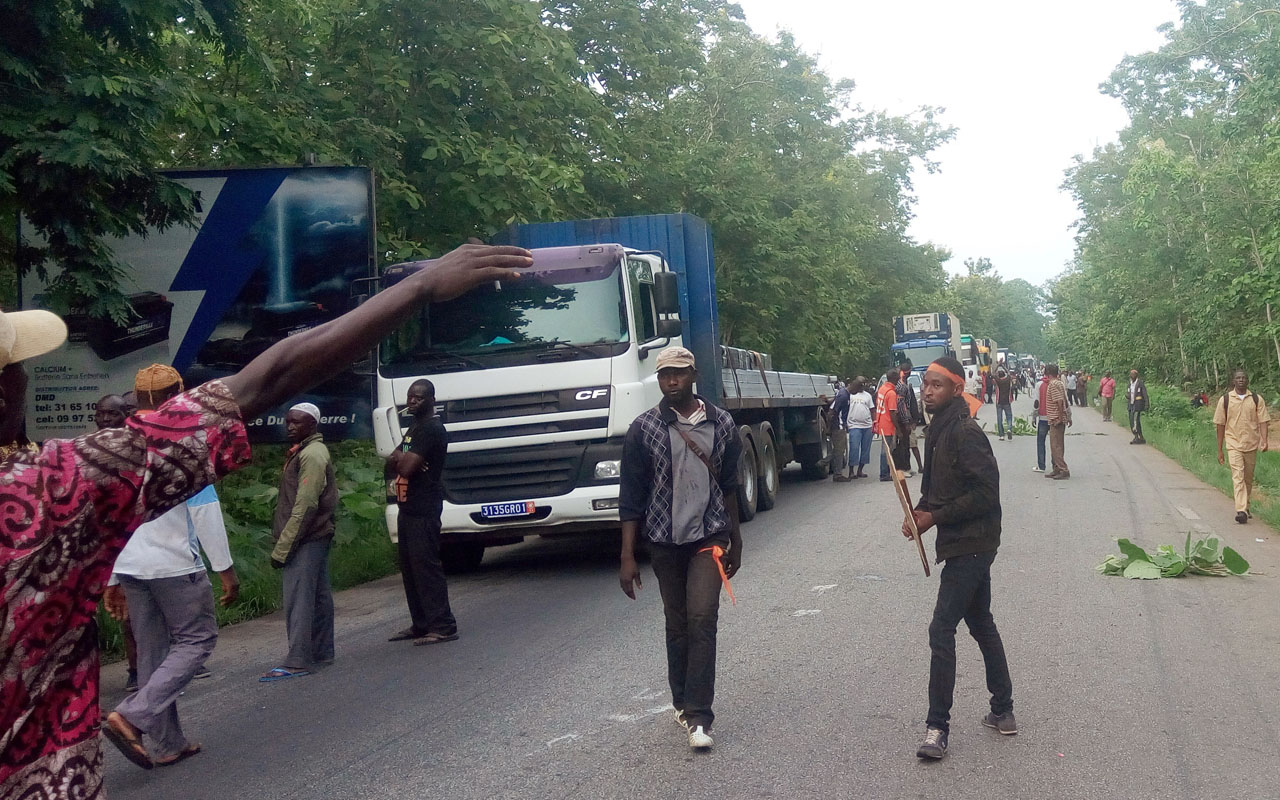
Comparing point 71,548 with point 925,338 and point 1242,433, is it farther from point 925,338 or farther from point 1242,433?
point 925,338

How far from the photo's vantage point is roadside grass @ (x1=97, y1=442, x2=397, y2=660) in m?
10.1

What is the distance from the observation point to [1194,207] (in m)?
36.3

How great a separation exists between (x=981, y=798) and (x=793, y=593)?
15.4ft

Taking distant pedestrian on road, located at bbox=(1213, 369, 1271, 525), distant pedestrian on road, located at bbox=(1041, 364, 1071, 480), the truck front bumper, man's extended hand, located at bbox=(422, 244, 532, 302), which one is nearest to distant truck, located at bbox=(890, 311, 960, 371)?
distant pedestrian on road, located at bbox=(1041, 364, 1071, 480)

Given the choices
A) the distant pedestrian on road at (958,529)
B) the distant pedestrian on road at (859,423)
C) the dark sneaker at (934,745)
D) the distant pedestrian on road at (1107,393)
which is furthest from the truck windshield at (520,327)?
the distant pedestrian on road at (1107,393)

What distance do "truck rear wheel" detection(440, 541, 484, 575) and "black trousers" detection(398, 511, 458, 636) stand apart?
326 cm

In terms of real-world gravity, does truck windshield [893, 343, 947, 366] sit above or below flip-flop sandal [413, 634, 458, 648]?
above

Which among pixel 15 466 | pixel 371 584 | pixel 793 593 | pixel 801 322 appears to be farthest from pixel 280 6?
pixel 801 322

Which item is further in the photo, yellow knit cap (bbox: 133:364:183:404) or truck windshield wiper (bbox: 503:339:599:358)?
truck windshield wiper (bbox: 503:339:599:358)

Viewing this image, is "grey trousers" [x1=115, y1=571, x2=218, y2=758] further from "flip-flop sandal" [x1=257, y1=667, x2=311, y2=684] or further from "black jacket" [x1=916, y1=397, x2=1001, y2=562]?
"black jacket" [x1=916, y1=397, x2=1001, y2=562]

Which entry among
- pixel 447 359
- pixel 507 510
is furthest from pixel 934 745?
pixel 447 359

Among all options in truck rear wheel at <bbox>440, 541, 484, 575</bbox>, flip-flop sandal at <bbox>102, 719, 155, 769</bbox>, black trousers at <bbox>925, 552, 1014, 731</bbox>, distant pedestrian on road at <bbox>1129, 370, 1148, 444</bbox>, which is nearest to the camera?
black trousers at <bbox>925, 552, 1014, 731</bbox>

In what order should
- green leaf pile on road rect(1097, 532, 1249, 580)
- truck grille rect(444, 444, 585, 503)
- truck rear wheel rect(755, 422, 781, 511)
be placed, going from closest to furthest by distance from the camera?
1. green leaf pile on road rect(1097, 532, 1249, 580)
2. truck grille rect(444, 444, 585, 503)
3. truck rear wheel rect(755, 422, 781, 511)

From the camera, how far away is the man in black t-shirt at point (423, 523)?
27.1ft
